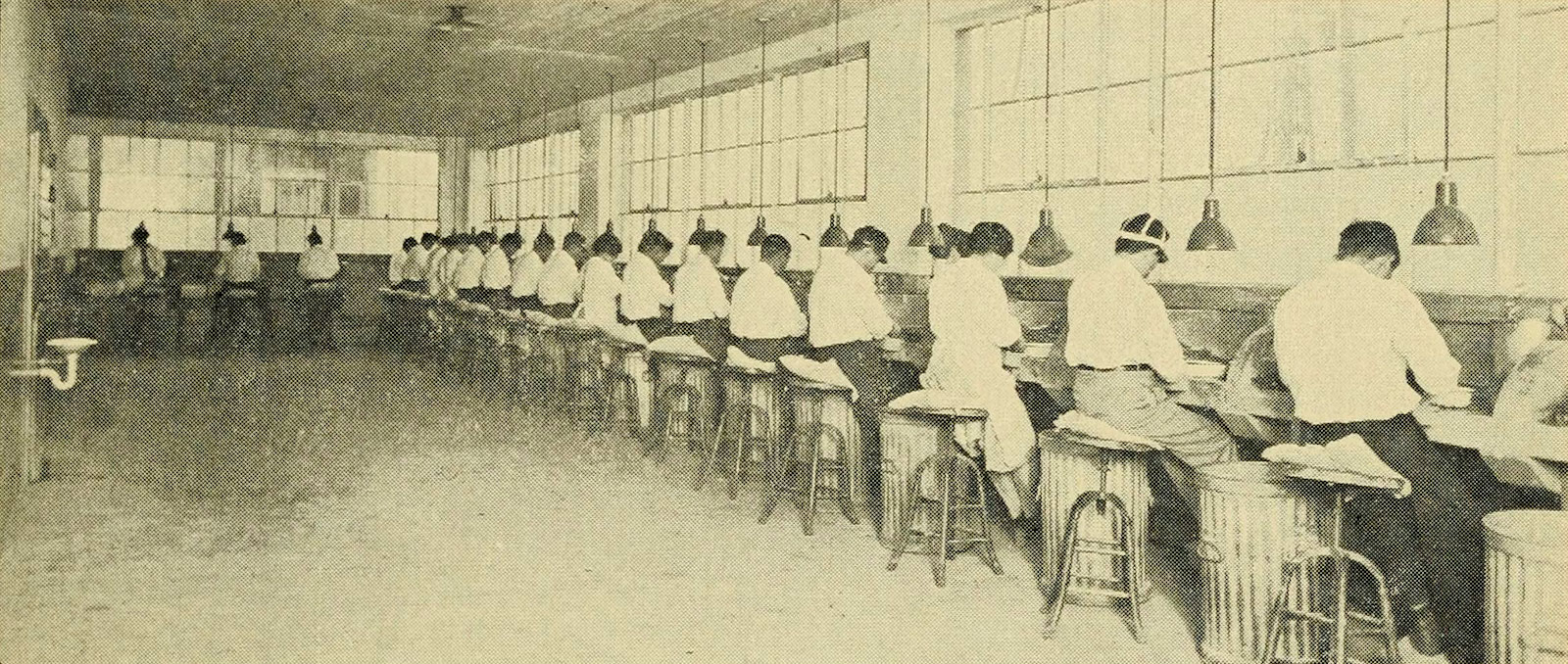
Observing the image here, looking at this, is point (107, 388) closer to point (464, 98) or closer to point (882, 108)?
point (464, 98)

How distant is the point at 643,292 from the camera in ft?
22.4

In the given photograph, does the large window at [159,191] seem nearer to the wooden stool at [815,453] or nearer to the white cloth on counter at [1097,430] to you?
the wooden stool at [815,453]

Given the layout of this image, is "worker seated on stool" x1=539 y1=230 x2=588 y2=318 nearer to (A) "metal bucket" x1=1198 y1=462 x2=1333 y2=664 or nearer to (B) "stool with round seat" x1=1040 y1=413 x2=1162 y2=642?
(B) "stool with round seat" x1=1040 y1=413 x2=1162 y2=642

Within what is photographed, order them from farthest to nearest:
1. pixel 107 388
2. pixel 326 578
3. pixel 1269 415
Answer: pixel 107 388 < pixel 326 578 < pixel 1269 415

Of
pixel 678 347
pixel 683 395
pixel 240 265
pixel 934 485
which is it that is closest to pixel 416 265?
pixel 240 265

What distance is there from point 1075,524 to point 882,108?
3883 mm

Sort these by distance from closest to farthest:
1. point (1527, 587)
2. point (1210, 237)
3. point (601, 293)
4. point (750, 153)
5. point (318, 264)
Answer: point (1527, 587) → point (1210, 237) → point (601, 293) → point (750, 153) → point (318, 264)

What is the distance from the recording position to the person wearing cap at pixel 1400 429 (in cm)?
312

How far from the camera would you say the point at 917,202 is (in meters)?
6.50

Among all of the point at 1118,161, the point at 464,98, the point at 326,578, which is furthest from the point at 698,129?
the point at 326,578

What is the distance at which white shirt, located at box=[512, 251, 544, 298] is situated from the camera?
337 inches

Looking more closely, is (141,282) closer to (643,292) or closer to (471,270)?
(471,270)

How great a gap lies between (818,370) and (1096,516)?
5.18ft

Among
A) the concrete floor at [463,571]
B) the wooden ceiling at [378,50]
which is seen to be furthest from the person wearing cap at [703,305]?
the wooden ceiling at [378,50]
